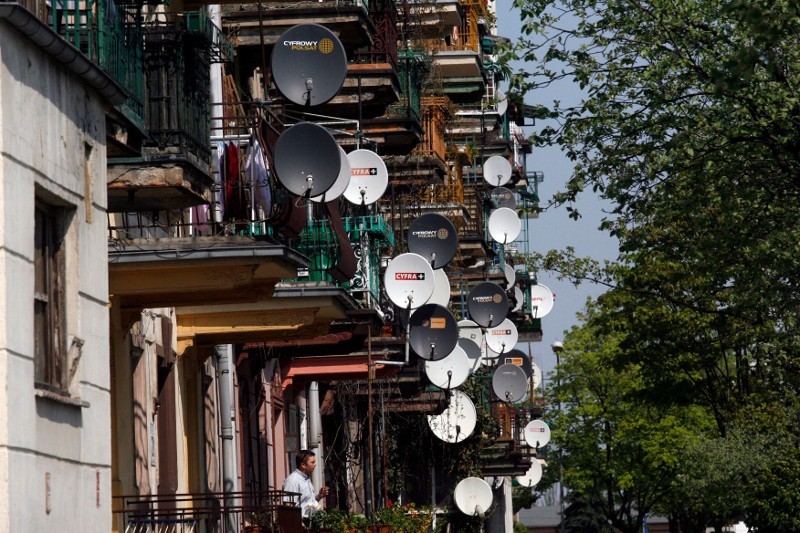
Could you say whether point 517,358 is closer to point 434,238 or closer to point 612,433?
point 434,238

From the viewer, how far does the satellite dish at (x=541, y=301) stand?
6159 centimetres

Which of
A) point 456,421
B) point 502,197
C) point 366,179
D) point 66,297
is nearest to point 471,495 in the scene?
point 456,421

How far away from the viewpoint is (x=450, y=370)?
32.5 metres

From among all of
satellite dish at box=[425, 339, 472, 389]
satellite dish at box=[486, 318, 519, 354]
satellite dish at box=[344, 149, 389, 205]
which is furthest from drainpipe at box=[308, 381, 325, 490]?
satellite dish at box=[486, 318, 519, 354]

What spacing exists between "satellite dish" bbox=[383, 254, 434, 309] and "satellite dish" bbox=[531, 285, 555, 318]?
109ft

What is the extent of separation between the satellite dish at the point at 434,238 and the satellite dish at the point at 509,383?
11336 mm

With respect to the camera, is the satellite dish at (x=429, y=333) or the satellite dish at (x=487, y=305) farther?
the satellite dish at (x=487, y=305)

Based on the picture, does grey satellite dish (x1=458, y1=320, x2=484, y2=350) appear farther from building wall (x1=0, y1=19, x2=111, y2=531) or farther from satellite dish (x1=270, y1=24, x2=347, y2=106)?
building wall (x1=0, y1=19, x2=111, y2=531)

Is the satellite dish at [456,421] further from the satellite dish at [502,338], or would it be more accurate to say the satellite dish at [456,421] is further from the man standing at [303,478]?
the man standing at [303,478]

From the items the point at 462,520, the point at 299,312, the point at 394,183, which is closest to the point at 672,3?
the point at 299,312

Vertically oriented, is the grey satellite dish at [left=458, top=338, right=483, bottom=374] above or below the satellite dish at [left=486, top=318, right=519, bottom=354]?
below

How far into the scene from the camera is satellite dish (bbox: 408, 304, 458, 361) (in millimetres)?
28922

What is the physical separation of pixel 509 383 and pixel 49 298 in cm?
3237

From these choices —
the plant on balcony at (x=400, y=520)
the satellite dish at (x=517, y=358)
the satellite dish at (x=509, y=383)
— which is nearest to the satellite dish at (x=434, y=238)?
the plant on balcony at (x=400, y=520)
